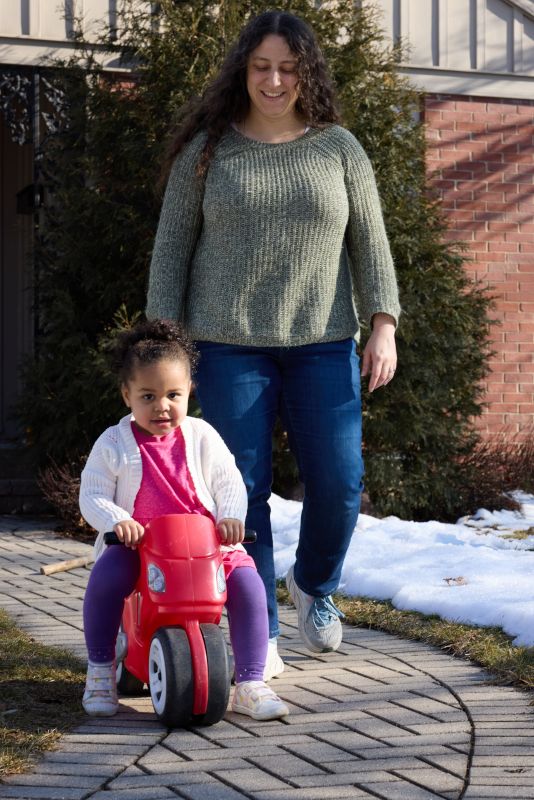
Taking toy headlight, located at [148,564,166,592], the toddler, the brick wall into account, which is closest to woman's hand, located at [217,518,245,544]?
the toddler

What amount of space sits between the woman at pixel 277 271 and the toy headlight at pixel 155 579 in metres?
0.56

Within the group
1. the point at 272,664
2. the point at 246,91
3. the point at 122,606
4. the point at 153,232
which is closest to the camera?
the point at 122,606

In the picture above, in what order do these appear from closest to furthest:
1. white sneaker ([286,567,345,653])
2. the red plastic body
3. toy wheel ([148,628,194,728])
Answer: toy wheel ([148,628,194,728]), the red plastic body, white sneaker ([286,567,345,653])

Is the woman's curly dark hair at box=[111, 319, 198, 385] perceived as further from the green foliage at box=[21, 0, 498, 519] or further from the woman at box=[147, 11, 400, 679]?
the green foliage at box=[21, 0, 498, 519]

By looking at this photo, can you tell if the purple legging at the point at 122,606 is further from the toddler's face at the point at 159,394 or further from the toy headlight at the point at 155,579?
the toddler's face at the point at 159,394

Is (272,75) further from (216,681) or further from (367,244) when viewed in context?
(216,681)

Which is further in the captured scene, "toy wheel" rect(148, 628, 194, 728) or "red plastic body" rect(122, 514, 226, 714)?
"red plastic body" rect(122, 514, 226, 714)

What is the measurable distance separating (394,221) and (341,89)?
0.87 metres

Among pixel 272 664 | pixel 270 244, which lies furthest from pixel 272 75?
pixel 272 664

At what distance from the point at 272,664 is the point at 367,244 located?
129 cm

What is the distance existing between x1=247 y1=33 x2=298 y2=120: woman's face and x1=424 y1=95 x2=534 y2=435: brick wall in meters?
5.94

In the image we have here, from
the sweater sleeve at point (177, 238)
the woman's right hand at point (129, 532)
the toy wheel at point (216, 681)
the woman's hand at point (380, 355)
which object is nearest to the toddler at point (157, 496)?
the woman's right hand at point (129, 532)

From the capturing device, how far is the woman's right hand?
10.5 feet

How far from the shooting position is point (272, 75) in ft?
12.0
